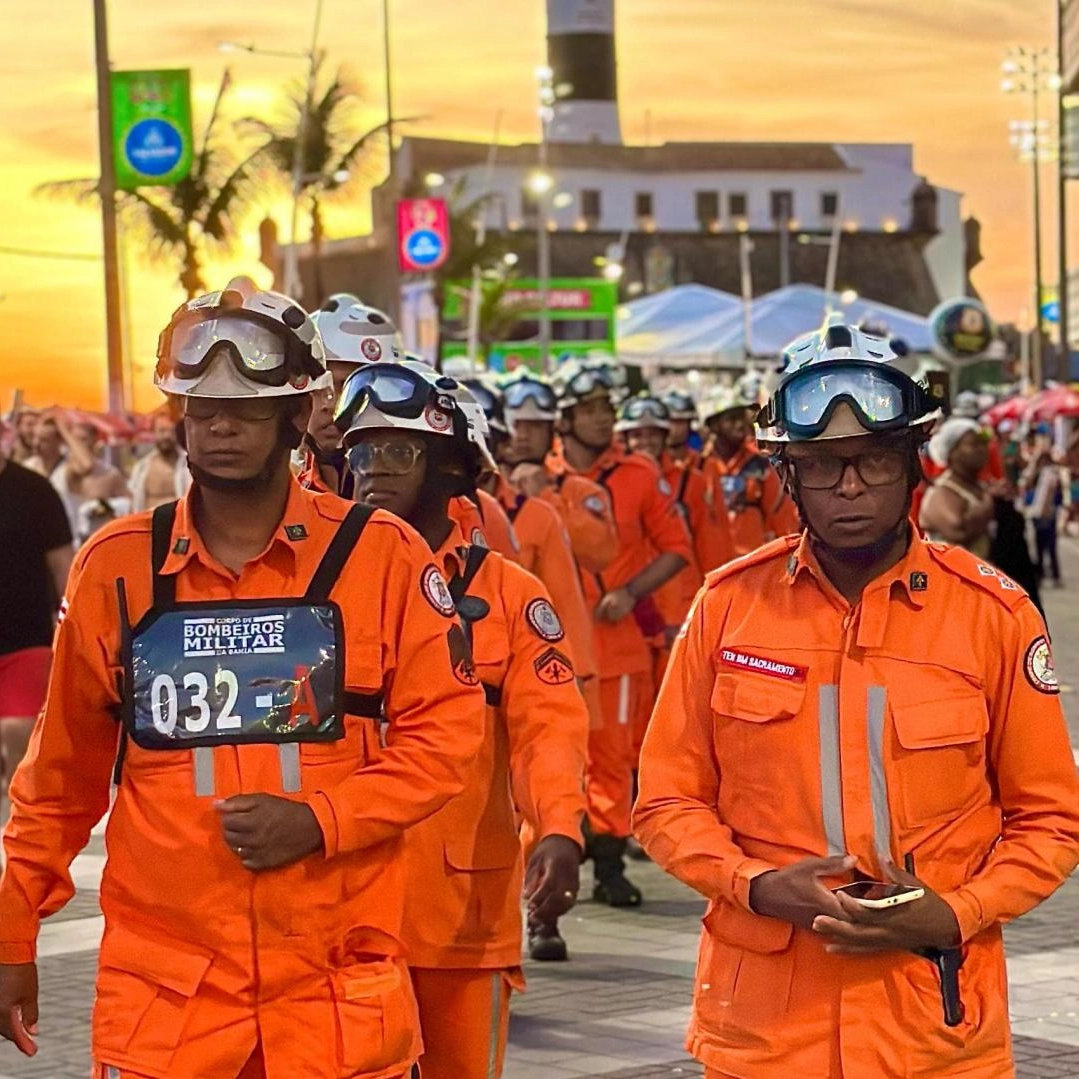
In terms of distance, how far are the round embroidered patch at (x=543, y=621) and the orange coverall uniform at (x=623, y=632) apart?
412cm

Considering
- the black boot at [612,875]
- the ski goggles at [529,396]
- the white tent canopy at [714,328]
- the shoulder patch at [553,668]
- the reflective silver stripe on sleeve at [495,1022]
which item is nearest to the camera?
the reflective silver stripe on sleeve at [495,1022]

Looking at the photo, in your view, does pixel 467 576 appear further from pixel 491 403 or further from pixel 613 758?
pixel 613 758

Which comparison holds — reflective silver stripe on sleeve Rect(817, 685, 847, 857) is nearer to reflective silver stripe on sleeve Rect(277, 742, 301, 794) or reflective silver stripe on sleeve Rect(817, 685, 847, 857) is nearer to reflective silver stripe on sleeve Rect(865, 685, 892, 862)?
reflective silver stripe on sleeve Rect(865, 685, 892, 862)

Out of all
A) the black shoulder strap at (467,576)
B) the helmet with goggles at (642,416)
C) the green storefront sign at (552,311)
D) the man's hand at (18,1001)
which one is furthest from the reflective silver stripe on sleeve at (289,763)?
the green storefront sign at (552,311)

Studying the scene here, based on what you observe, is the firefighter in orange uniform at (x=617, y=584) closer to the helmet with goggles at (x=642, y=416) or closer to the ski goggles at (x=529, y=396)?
the ski goggles at (x=529, y=396)

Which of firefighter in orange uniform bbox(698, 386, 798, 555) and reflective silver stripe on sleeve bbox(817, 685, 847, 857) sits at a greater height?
reflective silver stripe on sleeve bbox(817, 685, 847, 857)

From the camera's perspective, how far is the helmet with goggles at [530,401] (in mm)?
11336

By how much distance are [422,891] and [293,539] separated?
4.75ft

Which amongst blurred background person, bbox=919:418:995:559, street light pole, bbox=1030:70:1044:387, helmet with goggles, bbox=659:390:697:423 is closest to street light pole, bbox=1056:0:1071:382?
street light pole, bbox=1030:70:1044:387

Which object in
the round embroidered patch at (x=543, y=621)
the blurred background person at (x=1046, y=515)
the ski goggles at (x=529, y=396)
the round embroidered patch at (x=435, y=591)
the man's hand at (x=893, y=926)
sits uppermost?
the ski goggles at (x=529, y=396)

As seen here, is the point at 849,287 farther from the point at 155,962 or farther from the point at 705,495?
the point at 155,962

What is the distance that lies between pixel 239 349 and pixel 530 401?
22.2 ft

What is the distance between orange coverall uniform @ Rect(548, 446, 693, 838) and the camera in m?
10.9

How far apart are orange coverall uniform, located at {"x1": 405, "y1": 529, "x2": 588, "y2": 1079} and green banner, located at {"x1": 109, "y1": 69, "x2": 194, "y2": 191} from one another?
866 inches
